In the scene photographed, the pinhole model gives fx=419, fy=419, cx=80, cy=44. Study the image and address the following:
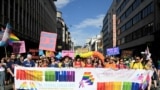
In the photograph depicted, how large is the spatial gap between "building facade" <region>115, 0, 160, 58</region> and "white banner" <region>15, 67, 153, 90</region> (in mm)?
35521

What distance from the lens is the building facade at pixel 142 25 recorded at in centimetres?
5312

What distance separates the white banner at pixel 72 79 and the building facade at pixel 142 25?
35.5 meters

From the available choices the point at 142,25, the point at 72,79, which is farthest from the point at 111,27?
the point at 72,79

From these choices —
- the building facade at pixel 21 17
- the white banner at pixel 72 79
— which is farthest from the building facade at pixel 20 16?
the white banner at pixel 72 79

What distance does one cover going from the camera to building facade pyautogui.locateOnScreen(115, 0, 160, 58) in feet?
174

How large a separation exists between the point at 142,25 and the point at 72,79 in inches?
1956

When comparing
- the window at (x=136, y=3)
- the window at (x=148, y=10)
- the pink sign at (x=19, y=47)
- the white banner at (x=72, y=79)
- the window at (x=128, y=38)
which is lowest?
the white banner at (x=72, y=79)

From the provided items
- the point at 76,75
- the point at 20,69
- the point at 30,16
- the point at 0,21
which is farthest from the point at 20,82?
the point at 30,16

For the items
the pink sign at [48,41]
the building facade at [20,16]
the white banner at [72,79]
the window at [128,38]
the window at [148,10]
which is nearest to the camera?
the white banner at [72,79]

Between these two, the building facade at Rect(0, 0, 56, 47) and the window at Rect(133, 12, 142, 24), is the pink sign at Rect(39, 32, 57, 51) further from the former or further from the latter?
the window at Rect(133, 12, 142, 24)

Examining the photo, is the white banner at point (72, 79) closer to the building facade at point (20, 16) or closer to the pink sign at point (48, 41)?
the pink sign at point (48, 41)

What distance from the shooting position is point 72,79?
1425 cm

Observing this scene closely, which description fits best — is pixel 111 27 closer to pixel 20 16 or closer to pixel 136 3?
pixel 136 3

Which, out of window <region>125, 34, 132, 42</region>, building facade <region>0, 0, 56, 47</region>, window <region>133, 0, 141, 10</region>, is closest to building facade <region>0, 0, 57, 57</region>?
building facade <region>0, 0, 56, 47</region>
